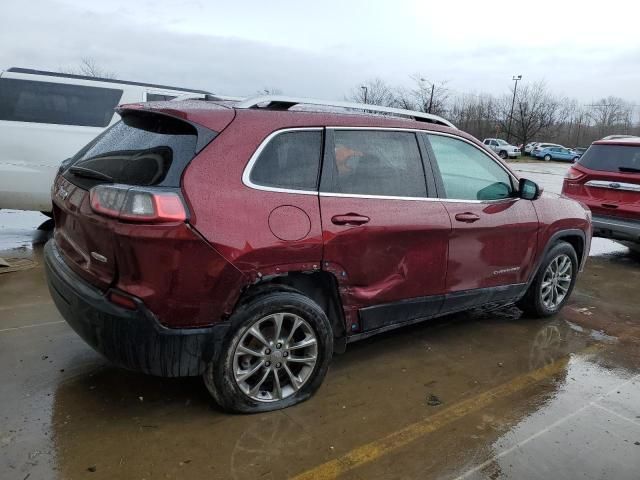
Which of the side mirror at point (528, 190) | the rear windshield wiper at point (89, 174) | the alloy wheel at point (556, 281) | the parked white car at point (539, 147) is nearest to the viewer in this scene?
the rear windshield wiper at point (89, 174)

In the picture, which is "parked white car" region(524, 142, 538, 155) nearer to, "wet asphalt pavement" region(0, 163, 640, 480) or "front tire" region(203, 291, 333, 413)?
"wet asphalt pavement" region(0, 163, 640, 480)

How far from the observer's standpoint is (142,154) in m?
2.90

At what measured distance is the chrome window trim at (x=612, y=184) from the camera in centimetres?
700

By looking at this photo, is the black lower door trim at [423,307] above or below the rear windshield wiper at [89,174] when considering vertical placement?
below

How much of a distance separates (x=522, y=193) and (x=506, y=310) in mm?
1398

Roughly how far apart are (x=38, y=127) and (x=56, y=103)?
37cm

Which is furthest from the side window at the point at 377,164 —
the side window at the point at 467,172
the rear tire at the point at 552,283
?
the rear tire at the point at 552,283

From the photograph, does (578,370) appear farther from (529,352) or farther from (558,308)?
(558,308)

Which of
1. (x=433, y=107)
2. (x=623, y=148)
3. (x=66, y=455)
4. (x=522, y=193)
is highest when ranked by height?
(x=433, y=107)

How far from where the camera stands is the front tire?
291cm

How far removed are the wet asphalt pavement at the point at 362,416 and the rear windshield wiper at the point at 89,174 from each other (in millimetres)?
1291

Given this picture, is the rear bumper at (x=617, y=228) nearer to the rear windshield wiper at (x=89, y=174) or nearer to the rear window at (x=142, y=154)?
the rear window at (x=142, y=154)

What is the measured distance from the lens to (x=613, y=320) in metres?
5.11

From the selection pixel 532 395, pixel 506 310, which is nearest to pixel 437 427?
pixel 532 395
